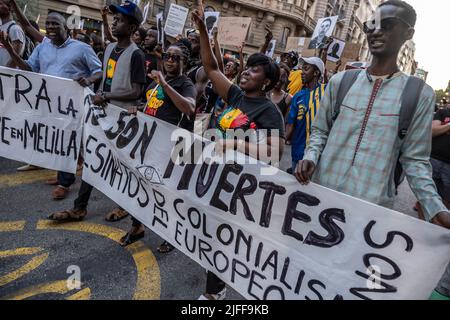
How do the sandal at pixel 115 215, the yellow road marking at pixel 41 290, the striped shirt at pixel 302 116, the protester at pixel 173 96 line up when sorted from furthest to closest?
the striped shirt at pixel 302 116
the sandal at pixel 115 215
the protester at pixel 173 96
the yellow road marking at pixel 41 290

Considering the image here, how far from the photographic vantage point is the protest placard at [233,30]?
323 inches

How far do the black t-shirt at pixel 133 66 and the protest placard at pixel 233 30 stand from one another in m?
5.66

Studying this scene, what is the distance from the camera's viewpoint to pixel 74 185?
399 centimetres

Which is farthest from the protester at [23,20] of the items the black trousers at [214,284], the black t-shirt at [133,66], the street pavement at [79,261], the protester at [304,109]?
the black trousers at [214,284]

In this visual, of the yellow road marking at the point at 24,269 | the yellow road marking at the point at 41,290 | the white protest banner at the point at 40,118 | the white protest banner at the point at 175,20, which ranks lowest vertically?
the yellow road marking at the point at 24,269

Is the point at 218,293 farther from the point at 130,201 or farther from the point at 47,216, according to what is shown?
the point at 47,216

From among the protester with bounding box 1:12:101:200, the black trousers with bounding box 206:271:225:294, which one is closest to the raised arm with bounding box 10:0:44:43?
the protester with bounding box 1:12:101:200

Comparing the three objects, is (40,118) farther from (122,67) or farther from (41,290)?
(41,290)

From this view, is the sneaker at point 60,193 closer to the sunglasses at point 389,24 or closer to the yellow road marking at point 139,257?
the yellow road marking at point 139,257

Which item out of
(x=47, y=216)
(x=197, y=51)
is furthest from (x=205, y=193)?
(x=197, y=51)

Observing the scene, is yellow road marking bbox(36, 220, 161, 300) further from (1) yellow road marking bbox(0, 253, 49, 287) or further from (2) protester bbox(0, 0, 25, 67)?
(2) protester bbox(0, 0, 25, 67)

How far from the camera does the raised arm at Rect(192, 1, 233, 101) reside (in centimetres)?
230

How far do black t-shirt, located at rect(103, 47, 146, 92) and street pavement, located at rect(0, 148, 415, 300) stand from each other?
1433 mm
